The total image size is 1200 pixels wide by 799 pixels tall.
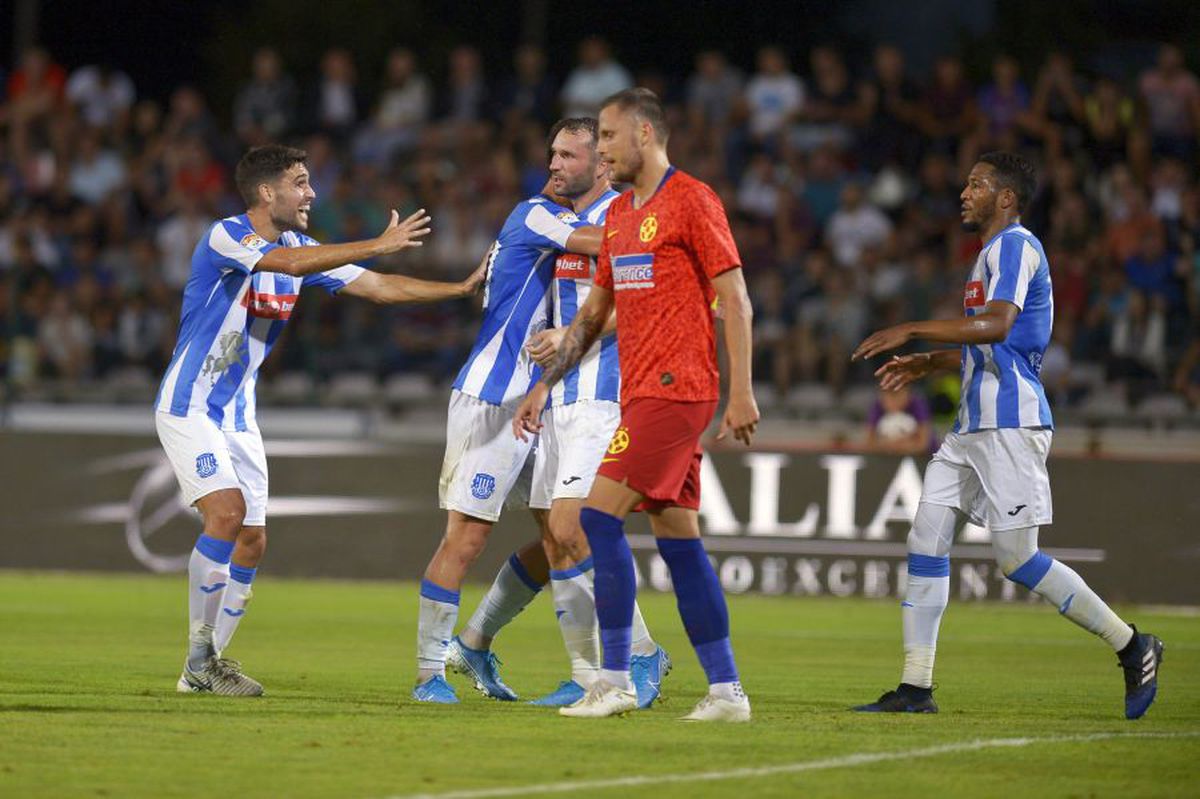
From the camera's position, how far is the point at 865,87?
21.5 metres

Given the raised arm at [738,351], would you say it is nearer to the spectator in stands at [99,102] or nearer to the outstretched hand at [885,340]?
the outstretched hand at [885,340]

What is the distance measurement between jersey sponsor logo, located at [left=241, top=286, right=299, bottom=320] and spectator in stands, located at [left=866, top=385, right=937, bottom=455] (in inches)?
315

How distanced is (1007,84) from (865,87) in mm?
1620

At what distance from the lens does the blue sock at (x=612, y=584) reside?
750 centimetres

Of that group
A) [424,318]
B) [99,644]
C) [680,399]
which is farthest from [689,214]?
[424,318]

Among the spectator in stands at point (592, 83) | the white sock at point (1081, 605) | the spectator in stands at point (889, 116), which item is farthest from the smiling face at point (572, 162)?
the spectator in stands at point (592, 83)

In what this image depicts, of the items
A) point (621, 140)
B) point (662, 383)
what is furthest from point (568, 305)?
point (662, 383)

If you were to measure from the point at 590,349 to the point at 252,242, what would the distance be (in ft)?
5.47

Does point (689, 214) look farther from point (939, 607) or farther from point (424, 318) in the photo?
point (424, 318)

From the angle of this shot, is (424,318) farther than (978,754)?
Yes

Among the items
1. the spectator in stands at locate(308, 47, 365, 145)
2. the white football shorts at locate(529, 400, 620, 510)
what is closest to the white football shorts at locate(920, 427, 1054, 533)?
the white football shorts at locate(529, 400, 620, 510)

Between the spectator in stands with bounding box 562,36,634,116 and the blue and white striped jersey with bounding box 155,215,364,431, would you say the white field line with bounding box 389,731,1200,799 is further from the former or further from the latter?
the spectator in stands with bounding box 562,36,634,116

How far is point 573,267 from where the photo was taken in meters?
8.80

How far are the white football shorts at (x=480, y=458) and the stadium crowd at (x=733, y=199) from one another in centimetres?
1010
